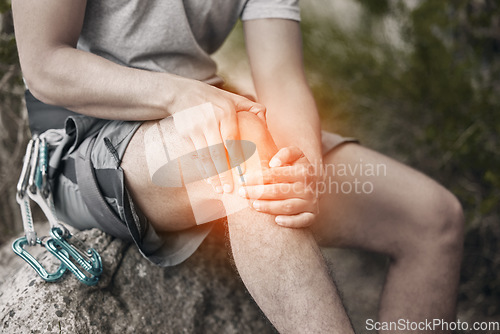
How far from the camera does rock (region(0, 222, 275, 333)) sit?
38.2 inches

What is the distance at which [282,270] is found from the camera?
82 cm

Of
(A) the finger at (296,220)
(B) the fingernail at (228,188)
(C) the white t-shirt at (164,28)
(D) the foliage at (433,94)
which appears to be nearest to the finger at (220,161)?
(B) the fingernail at (228,188)

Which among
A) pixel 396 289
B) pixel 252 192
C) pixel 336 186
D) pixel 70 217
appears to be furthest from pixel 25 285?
pixel 396 289

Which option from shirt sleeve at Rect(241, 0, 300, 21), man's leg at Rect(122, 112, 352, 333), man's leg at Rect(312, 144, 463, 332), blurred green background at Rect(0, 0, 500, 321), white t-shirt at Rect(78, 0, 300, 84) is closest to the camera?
man's leg at Rect(122, 112, 352, 333)

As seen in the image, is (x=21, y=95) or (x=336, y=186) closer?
(x=336, y=186)

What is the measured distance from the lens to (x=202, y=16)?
48.9 inches

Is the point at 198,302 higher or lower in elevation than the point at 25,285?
lower

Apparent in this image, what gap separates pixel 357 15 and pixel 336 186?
156cm

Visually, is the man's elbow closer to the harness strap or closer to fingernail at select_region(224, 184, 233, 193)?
the harness strap

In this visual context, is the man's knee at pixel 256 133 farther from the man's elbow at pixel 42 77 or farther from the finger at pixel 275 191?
the man's elbow at pixel 42 77

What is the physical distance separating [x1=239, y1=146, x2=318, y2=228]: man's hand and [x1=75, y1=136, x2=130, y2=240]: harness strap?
0.33 meters

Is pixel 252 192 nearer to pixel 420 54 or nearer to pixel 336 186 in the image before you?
pixel 336 186

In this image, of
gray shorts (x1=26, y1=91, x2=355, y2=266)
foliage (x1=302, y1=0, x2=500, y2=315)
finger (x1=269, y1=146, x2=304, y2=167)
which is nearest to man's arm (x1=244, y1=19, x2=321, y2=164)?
finger (x1=269, y1=146, x2=304, y2=167)

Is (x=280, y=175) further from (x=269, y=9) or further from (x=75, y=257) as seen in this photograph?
(x=269, y=9)
